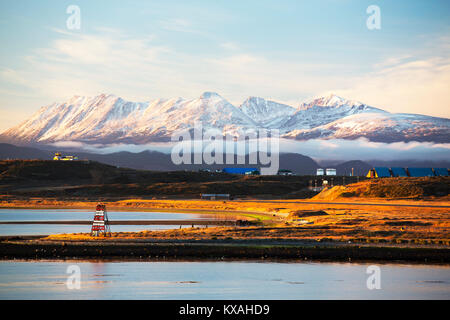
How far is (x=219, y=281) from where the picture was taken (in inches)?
1451

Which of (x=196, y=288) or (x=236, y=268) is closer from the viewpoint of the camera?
(x=196, y=288)

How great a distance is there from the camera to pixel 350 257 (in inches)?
1751

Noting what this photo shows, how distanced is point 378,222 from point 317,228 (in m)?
8.62

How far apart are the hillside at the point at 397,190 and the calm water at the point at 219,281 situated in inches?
3596

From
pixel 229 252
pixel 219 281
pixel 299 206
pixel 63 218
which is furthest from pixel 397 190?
pixel 219 281

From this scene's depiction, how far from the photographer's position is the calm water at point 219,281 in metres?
33.4

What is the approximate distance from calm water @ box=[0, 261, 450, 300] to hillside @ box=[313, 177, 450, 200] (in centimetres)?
9133

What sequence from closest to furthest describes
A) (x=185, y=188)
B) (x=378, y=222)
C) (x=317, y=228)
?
1. (x=317, y=228)
2. (x=378, y=222)
3. (x=185, y=188)

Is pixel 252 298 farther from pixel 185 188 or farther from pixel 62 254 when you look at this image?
pixel 185 188

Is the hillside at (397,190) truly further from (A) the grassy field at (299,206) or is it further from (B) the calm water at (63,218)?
(B) the calm water at (63,218)

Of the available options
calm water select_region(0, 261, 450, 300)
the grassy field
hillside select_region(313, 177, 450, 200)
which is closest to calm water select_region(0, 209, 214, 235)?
the grassy field

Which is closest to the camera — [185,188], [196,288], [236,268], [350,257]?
[196,288]

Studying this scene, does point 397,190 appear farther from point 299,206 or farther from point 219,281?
point 219,281

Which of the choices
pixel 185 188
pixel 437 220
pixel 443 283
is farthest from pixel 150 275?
pixel 185 188
